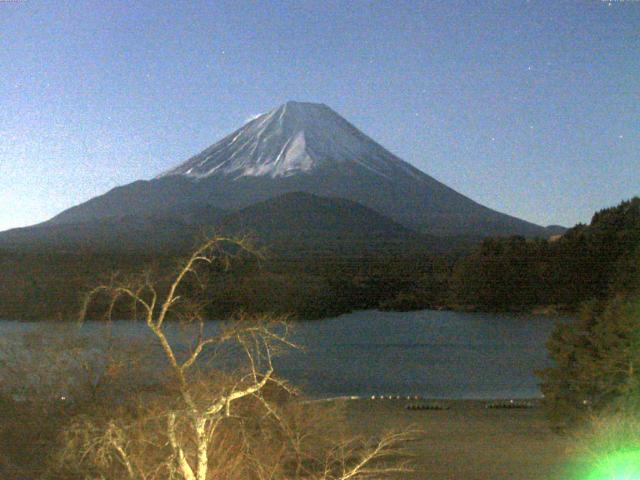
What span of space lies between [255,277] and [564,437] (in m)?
5.66

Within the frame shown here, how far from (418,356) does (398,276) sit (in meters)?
1.81

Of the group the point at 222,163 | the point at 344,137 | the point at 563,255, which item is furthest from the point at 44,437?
the point at 344,137

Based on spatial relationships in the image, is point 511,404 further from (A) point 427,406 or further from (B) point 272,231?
(B) point 272,231

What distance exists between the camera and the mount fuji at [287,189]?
2105cm

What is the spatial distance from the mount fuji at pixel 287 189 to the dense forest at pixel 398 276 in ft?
11.3

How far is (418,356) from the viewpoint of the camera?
605 inches

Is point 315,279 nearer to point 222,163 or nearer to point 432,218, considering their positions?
point 432,218

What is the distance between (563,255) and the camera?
17578mm

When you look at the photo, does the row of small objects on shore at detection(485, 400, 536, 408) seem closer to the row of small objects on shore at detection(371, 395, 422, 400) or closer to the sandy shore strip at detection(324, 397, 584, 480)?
the sandy shore strip at detection(324, 397, 584, 480)

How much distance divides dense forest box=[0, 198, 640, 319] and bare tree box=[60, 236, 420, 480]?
3.77 meters

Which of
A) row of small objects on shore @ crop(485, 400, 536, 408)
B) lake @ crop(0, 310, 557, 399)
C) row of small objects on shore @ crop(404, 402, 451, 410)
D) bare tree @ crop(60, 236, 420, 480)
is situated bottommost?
row of small objects on shore @ crop(485, 400, 536, 408)

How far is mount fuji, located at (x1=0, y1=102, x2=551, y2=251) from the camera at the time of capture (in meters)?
21.0

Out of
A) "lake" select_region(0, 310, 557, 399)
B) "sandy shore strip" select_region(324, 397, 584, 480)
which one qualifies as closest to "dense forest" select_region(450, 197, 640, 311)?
"lake" select_region(0, 310, 557, 399)

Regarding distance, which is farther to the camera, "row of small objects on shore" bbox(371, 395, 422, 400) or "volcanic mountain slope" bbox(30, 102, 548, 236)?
"volcanic mountain slope" bbox(30, 102, 548, 236)
